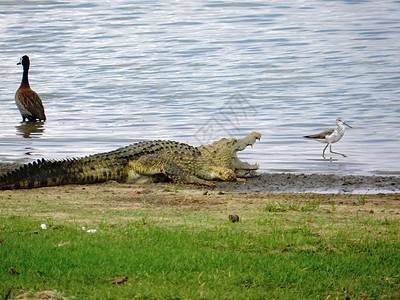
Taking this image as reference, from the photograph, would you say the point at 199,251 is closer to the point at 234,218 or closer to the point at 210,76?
the point at 234,218

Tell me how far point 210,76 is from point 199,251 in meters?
21.1

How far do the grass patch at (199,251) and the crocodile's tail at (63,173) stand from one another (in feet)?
4.17

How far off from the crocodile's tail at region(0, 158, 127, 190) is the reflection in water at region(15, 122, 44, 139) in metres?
6.49

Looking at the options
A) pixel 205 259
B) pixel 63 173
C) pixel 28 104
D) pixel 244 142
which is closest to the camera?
pixel 205 259

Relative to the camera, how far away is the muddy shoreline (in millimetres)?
9086

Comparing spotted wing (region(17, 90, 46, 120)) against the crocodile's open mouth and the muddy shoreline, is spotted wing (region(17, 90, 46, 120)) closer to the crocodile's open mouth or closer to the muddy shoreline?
the muddy shoreline

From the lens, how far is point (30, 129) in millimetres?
16750

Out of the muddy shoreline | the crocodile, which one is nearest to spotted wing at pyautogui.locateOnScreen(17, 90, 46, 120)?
the muddy shoreline

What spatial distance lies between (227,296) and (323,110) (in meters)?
15.3

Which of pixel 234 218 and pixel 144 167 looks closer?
pixel 234 218

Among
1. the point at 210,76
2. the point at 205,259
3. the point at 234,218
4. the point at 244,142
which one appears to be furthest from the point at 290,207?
the point at 210,76

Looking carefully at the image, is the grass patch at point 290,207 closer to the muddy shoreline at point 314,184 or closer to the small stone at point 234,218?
the small stone at point 234,218

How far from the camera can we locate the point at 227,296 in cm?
434

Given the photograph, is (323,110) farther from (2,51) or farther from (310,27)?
(2,51)
